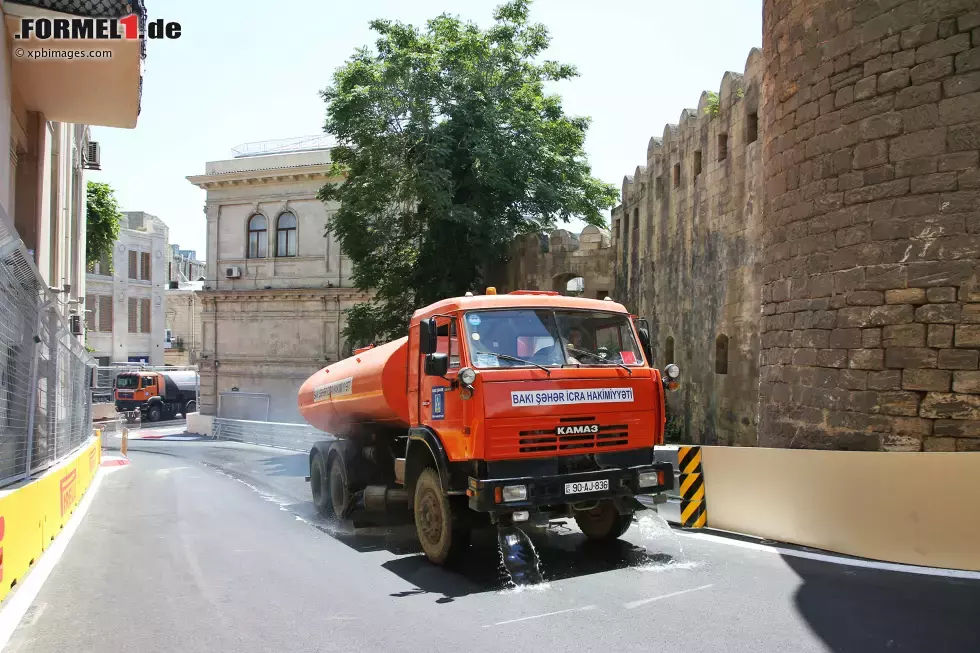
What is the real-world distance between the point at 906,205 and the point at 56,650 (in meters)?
9.10

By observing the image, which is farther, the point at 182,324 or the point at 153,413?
the point at 182,324

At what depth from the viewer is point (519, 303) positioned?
8312 millimetres

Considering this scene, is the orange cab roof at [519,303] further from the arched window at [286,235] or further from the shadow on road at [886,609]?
the arched window at [286,235]

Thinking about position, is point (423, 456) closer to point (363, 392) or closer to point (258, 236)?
point (363, 392)

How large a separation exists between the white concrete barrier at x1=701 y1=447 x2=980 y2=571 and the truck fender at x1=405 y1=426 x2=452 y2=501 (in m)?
3.37

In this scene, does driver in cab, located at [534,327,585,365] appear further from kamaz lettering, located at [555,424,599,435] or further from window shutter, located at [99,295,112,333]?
window shutter, located at [99,295,112,333]

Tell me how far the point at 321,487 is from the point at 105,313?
155 feet


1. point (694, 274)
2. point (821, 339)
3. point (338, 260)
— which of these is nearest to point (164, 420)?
point (338, 260)

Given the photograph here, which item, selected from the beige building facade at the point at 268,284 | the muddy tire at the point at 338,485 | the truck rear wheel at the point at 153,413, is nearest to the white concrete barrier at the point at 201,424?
the beige building facade at the point at 268,284

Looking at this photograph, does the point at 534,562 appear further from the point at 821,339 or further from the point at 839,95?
the point at 839,95

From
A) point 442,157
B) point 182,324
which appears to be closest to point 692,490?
point 442,157

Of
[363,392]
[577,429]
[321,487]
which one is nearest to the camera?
[577,429]

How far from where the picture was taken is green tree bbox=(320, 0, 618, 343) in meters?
23.9

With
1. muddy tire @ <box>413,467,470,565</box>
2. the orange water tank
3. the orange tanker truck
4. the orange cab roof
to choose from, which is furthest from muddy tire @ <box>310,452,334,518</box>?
the orange cab roof
